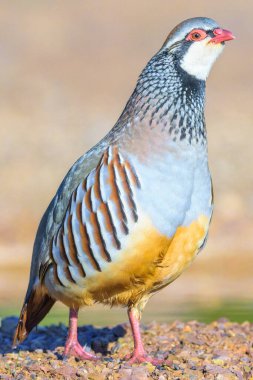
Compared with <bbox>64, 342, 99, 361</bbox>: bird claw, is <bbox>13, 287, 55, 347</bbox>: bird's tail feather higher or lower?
higher

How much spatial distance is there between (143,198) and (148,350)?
4.69ft

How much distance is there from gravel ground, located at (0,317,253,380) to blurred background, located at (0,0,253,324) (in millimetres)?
1864

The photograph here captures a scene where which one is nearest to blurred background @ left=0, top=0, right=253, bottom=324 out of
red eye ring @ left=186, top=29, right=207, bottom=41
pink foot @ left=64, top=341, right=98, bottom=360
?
pink foot @ left=64, top=341, right=98, bottom=360

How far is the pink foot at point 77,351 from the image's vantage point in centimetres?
750

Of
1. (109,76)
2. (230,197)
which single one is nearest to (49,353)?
(230,197)

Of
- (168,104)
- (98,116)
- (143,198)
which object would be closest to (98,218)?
(143,198)

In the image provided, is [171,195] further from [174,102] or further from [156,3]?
[156,3]

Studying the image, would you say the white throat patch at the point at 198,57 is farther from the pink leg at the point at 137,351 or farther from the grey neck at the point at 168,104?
the pink leg at the point at 137,351

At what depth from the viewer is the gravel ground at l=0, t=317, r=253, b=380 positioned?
677cm

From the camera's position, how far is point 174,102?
727 centimetres

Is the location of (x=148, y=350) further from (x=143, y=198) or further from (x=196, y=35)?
(x=196, y=35)

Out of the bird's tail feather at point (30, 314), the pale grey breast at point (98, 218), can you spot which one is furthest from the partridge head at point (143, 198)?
the bird's tail feather at point (30, 314)

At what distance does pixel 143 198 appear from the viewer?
6.98 metres

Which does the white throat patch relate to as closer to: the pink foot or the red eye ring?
the red eye ring
